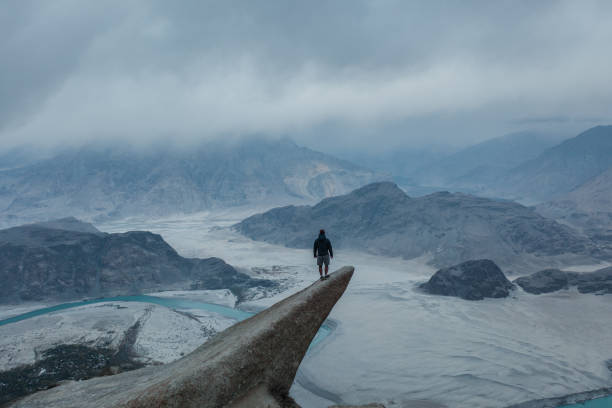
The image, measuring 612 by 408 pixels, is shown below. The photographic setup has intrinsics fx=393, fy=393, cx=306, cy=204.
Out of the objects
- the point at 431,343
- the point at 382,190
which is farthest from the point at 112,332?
the point at 382,190

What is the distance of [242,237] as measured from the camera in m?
187

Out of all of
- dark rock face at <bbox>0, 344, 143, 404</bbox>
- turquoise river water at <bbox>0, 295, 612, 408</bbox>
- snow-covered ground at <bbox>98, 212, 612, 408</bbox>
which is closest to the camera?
dark rock face at <bbox>0, 344, 143, 404</bbox>

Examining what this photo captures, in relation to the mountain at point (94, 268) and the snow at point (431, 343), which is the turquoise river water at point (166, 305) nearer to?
the snow at point (431, 343)

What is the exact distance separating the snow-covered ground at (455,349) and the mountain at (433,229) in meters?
41.5

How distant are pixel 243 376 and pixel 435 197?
557ft

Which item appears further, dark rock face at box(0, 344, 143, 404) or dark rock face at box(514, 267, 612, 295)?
dark rock face at box(514, 267, 612, 295)

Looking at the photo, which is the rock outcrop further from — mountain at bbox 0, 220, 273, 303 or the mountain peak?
the mountain peak

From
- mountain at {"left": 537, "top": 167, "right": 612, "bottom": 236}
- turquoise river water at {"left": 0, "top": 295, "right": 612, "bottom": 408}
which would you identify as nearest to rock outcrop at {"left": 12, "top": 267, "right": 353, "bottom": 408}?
turquoise river water at {"left": 0, "top": 295, "right": 612, "bottom": 408}

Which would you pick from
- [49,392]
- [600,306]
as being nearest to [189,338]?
[49,392]

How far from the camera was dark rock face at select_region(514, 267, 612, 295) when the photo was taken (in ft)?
277

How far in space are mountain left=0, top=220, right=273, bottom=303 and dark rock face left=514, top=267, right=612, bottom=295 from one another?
61.4 meters

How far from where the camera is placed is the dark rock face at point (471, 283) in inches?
3346

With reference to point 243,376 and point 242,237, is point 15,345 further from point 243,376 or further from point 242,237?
point 242,237

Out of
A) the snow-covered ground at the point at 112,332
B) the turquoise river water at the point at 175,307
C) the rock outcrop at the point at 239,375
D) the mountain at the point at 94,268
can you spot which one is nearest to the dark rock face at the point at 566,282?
the turquoise river water at the point at 175,307
